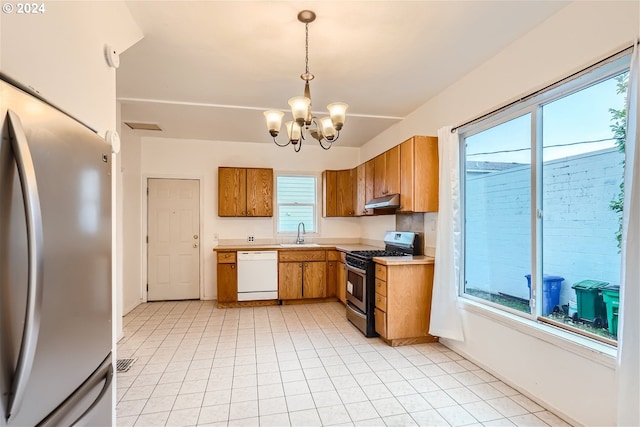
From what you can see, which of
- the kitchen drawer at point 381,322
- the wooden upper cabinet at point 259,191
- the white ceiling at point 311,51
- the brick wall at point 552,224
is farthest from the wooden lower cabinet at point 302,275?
the brick wall at point 552,224

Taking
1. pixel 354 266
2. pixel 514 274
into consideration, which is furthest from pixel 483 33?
pixel 354 266

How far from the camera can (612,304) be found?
1.89 m

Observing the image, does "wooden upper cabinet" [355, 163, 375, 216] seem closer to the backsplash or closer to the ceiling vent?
the backsplash

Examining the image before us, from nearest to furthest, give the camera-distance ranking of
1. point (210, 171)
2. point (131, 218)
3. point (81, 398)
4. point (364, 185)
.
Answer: point (81, 398) < point (131, 218) < point (364, 185) < point (210, 171)

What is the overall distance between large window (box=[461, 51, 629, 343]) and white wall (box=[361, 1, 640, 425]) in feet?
0.46

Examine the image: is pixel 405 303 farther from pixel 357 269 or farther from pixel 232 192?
pixel 232 192

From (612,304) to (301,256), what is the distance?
369 centimetres

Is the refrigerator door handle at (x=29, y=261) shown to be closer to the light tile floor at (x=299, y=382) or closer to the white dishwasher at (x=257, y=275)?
the light tile floor at (x=299, y=382)

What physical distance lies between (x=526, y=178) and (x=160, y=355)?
3621mm

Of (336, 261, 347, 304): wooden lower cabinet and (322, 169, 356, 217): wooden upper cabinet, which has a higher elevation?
(322, 169, 356, 217): wooden upper cabinet

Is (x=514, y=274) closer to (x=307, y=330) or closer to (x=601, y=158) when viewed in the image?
(x=601, y=158)

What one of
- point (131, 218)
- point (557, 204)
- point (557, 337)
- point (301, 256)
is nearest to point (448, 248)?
point (557, 204)

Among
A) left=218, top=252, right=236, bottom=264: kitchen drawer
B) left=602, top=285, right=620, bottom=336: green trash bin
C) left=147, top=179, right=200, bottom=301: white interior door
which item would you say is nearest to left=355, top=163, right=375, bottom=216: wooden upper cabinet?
left=218, top=252, right=236, bottom=264: kitchen drawer

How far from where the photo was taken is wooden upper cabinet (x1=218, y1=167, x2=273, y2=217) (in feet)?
16.5
